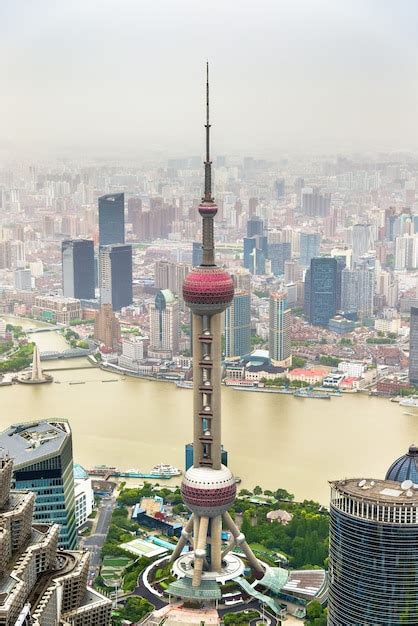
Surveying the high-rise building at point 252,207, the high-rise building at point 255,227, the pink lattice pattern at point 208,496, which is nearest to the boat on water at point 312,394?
the pink lattice pattern at point 208,496

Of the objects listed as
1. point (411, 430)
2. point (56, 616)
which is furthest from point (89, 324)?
point (56, 616)

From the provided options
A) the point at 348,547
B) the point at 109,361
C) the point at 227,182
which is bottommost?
the point at 109,361

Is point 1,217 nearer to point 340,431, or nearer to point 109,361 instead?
point 109,361

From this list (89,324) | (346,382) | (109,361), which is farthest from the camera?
(89,324)

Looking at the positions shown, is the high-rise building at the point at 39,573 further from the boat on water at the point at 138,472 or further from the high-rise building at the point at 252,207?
the high-rise building at the point at 252,207

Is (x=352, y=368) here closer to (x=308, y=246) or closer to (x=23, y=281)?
(x=308, y=246)

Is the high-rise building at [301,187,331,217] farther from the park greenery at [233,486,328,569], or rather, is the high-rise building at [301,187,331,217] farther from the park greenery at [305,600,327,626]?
the park greenery at [305,600,327,626]

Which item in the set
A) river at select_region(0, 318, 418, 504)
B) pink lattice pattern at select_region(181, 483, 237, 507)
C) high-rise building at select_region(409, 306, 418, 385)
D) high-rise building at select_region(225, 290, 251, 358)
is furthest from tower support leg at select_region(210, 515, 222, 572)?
high-rise building at select_region(225, 290, 251, 358)
